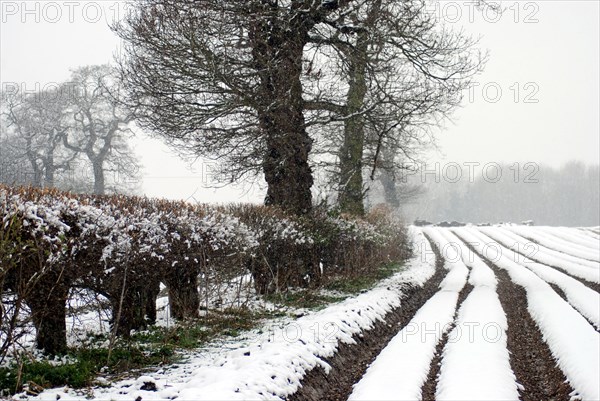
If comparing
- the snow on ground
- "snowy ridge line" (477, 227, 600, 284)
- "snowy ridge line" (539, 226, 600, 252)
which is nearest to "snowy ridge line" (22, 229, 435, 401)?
"snowy ridge line" (477, 227, 600, 284)

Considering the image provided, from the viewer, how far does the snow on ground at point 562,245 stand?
2613cm

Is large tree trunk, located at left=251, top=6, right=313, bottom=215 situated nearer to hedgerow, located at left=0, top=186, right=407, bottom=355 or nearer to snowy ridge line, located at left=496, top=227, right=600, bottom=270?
hedgerow, located at left=0, top=186, right=407, bottom=355

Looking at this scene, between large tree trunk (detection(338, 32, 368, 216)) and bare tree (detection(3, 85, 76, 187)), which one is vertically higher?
bare tree (detection(3, 85, 76, 187))

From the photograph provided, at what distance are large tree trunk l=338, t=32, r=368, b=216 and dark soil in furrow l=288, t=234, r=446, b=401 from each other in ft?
16.6

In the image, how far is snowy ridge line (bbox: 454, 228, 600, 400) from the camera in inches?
269

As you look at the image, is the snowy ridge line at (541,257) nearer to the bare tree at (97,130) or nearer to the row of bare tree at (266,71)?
the row of bare tree at (266,71)

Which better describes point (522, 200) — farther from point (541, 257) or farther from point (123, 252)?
point (123, 252)

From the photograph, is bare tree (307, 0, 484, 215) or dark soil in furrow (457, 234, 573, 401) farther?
bare tree (307, 0, 484, 215)

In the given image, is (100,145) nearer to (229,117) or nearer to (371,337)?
(229,117)

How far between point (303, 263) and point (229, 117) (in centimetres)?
421

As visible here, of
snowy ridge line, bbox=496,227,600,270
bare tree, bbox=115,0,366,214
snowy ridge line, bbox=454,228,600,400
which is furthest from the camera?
snowy ridge line, bbox=496,227,600,270

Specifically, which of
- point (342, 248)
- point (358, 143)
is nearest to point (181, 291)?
point (342, 248)

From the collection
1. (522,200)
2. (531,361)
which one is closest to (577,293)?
(531,361)

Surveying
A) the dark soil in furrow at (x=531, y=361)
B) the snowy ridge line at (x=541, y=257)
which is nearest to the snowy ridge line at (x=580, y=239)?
the snowy ridge line at (x=541, y=257)
